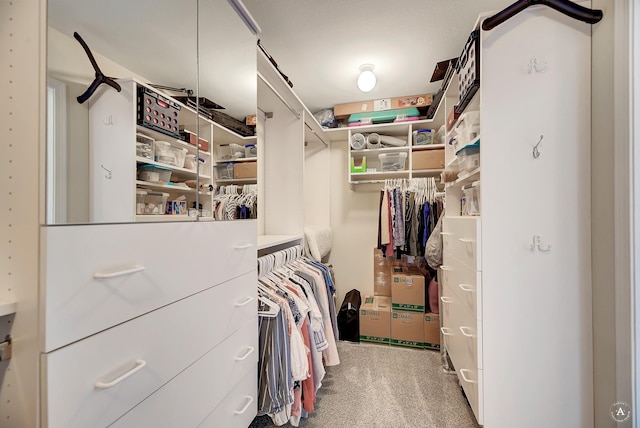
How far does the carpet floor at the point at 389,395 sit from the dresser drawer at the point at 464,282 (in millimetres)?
703

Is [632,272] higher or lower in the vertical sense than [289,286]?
higher

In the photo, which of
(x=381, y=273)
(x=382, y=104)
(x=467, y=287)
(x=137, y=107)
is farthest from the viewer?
(x=381, y=273)

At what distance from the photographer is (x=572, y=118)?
1103 mm

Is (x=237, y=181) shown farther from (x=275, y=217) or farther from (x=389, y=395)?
(x=389, y=395)

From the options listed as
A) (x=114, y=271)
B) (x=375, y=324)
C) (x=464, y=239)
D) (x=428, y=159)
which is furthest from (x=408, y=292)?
(x=114, y=271)

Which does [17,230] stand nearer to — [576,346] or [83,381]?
[83,381]

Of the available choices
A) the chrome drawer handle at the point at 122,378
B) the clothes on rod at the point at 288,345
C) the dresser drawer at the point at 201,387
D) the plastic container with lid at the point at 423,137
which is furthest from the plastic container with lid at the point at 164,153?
the plastic container with lid at the point at 423,137

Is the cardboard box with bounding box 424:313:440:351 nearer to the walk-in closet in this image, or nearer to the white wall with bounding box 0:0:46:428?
the walk-in closet

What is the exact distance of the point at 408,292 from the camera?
2352mm

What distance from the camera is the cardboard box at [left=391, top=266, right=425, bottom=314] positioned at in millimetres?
2322

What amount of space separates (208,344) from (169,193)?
561mm

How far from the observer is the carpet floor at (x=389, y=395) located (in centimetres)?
144

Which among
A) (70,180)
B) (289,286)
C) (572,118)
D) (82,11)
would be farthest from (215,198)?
(572,118)

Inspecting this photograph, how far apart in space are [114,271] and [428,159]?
98.8 inches
